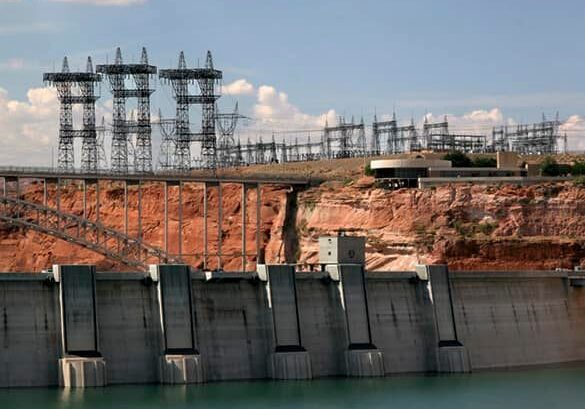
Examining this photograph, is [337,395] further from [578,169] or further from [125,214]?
[578,169]

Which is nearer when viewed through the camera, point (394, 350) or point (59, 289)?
point (59, 289)

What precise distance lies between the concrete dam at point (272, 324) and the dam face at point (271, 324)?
6cm

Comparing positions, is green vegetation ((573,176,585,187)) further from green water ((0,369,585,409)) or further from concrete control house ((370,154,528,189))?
green water ((0,369,585,409))

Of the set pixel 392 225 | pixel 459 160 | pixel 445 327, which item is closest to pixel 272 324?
pixel 445 327

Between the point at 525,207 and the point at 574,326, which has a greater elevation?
the point at 525,207

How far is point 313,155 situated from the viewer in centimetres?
14512

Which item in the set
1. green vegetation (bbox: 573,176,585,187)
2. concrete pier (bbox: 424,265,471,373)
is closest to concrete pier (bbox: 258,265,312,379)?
concrete pier (bbox: 424,265,471,373)

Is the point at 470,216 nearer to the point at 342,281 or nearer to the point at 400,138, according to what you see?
the point at 342,281

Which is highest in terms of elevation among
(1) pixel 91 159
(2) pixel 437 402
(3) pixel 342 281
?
(1) pixel 91 159

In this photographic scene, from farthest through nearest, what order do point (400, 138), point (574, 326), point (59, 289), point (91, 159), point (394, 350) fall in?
1. point (400, 138)
2. point (91, 159)
3. point (574, 326)
4. point (394, 350)
5. point (59, 289)

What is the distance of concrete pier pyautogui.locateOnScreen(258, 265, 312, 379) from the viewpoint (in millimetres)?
71250

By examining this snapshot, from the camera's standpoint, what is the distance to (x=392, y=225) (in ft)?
330

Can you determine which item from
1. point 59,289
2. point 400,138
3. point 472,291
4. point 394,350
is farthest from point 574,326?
point 400,138

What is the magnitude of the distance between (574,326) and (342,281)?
18184 mm
